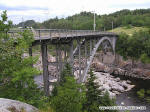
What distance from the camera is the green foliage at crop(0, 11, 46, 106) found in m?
8.20

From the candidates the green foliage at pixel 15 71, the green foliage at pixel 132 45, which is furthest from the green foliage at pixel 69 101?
the green foliage at pixel 132 45

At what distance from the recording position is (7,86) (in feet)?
29.3

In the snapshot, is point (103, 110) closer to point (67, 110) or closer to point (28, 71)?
point (67, 110)

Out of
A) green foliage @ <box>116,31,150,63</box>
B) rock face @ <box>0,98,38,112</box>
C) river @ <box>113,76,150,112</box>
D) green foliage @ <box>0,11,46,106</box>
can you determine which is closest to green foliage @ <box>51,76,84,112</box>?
green foliage @ <box>0,11,46,106</box>

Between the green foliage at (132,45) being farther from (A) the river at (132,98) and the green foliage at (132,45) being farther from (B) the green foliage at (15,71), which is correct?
(B) the green foliage at (15,71)

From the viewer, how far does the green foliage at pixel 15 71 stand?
26.9 ft

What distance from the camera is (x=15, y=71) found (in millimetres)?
8570

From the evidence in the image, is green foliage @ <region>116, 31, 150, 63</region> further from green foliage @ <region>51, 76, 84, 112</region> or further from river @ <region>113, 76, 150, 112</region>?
green foliage @ <region>51, 76, 84, 112</region>

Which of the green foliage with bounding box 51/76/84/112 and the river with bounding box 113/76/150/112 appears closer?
the green foliage with bounding box 51/76/84/112

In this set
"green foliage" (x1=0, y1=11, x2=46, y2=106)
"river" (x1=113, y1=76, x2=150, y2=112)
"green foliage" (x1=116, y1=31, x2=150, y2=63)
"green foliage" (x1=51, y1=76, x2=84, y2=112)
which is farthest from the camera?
"green foliage" (x1=116, y1=31, x2=150, y2=63)

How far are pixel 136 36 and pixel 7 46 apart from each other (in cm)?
3968

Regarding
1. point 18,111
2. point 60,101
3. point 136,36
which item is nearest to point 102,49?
point 136,36

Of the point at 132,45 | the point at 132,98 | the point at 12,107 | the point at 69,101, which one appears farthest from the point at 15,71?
the point at 132,45

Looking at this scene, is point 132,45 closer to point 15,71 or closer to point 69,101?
point 69,101
